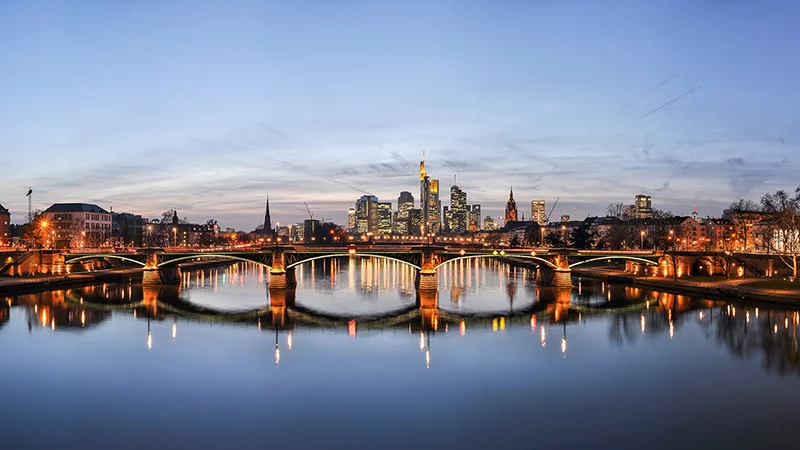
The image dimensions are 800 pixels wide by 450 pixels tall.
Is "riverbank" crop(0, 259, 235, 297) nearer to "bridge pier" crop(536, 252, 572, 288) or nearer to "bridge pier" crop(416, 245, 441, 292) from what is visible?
"bridge pier" crop(416, 245, 441, 292)

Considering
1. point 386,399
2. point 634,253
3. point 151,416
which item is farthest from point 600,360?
point 634,253

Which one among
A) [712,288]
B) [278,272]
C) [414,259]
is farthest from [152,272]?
[712,288]

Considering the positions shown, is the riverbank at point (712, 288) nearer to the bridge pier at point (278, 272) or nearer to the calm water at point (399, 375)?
the calm water at point (399, 375)

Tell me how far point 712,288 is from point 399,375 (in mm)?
57877

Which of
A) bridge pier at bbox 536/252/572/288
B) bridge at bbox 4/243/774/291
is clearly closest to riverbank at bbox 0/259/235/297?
bridge at bbox 4/243/774/291

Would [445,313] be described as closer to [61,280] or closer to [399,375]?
[399,375]

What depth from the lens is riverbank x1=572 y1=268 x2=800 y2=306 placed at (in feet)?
222

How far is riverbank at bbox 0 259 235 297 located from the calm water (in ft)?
27.9

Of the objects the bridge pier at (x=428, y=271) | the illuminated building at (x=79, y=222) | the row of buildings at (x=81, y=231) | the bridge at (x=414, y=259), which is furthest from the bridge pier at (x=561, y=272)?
the illuminated building at (x=79, y=222)

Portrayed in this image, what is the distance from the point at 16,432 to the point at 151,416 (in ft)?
20.6

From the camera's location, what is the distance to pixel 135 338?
176 ft

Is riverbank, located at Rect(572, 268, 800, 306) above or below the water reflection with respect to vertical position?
above

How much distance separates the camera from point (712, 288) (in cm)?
7888

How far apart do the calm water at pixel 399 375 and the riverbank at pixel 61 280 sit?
8500mm
